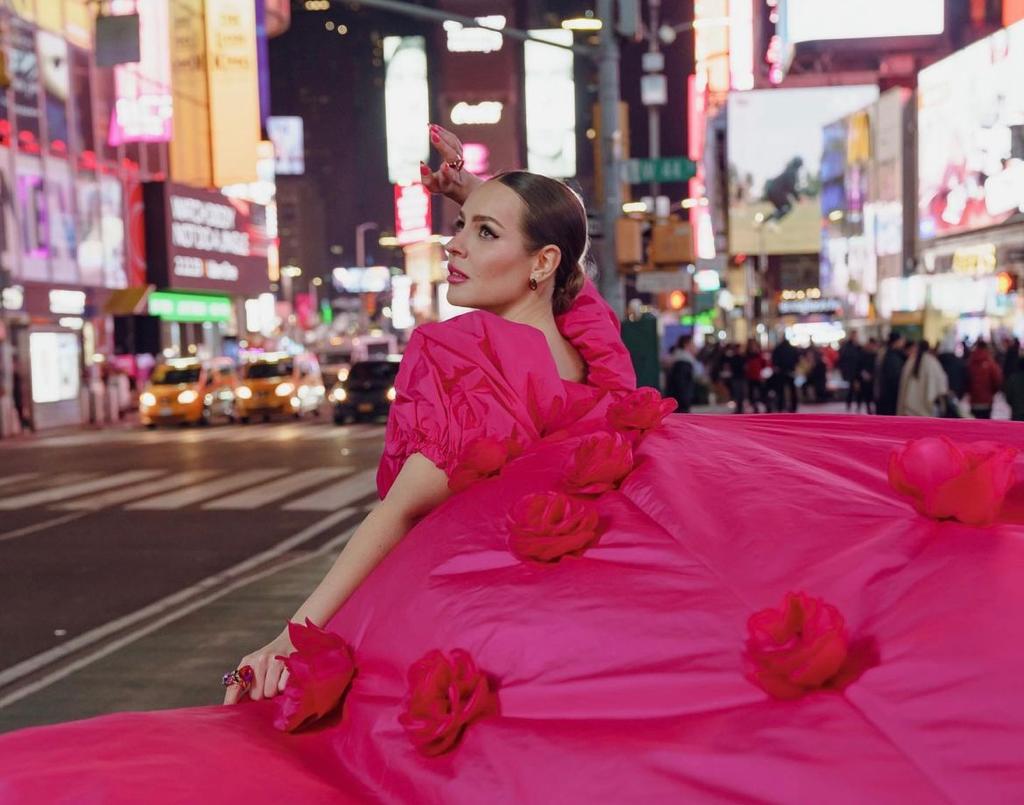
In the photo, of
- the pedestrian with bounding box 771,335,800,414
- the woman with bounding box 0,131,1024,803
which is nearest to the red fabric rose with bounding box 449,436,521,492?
the woman with bounding box 0,131,1024,803

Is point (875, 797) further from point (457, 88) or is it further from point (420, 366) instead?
point (457, 88)

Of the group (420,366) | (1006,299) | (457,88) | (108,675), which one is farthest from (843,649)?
(457,88)

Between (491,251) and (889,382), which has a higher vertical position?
(491,251)

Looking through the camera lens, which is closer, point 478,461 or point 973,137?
point 478,461

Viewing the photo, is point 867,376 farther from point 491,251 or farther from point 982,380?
point 491,251

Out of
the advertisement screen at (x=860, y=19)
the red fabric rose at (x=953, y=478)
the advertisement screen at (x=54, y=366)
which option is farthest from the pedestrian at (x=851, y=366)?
the advertisement screen at (x=860, y=19)

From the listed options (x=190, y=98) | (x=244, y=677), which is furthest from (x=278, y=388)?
(x=244, y=677)

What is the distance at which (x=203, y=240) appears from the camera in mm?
50625

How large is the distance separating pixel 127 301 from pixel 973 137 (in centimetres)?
2921

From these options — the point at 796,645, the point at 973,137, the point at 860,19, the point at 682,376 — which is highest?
the point at 860,19

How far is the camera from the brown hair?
2742 millimetres

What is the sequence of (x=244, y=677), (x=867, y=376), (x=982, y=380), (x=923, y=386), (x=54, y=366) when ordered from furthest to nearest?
(x=54, y=366) < (x=867, y=376) < (x=982, y=380) < (x=923, y=386) < (x=244, y=677)

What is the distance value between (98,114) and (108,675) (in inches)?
1530

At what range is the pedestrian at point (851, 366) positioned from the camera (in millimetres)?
30375
